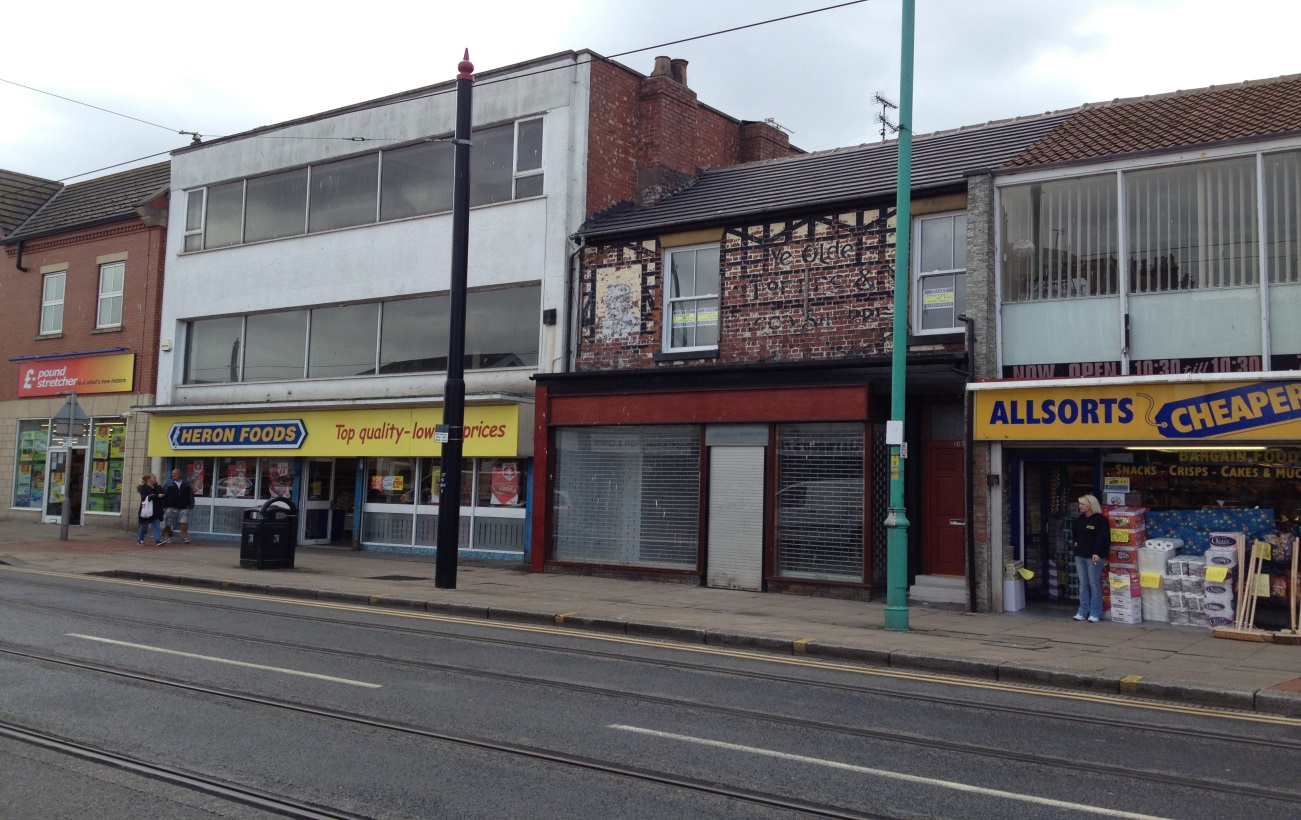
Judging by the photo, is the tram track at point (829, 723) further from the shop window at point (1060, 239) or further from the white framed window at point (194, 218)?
the white framed window at point (194, 218)

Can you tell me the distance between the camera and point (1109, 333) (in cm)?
1412

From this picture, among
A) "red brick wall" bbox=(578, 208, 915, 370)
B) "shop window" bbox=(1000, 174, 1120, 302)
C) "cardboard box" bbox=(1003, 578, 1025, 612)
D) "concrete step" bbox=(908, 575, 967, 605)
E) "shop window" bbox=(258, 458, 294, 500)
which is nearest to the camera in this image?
"shop window" bbox=(1000, 174, 1120, 302)

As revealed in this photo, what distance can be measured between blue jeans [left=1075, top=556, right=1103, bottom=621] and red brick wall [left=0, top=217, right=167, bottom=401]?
73.2 feet

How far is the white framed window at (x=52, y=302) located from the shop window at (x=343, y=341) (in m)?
9.82

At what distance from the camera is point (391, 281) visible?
22.6m

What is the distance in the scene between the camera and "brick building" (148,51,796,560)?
2056 centimetres

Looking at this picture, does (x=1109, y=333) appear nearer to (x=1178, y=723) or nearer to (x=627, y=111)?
(x=1178, y=723)

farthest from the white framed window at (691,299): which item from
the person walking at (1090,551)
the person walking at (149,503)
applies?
the person walking at (149,503)

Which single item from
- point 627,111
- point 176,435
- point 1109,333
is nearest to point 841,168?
point 627,111

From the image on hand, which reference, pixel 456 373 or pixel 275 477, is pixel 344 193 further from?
pixel 456 373

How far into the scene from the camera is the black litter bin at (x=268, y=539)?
742 inches

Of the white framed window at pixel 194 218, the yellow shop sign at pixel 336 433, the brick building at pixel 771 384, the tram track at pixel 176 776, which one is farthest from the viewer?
the white framed window at pixel 194 218

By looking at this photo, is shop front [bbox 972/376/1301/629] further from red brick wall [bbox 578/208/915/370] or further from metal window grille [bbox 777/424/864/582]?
red brick wall [bbox 578/208/915/370]

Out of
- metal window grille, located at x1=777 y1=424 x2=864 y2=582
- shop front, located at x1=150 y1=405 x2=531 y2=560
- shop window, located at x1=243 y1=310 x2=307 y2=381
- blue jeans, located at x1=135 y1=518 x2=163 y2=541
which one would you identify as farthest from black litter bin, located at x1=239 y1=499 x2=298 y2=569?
metal window grille, located at x1=777 y1=424 x2=864 y2=582
